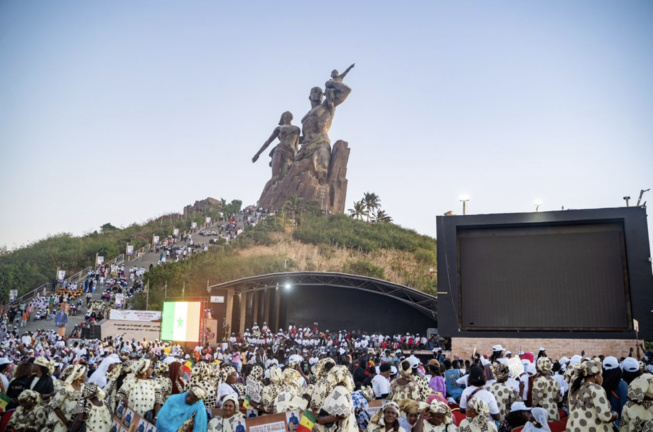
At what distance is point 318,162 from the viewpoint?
227 feet

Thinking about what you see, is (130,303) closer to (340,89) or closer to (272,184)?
(272,184)

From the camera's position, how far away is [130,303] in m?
42.8

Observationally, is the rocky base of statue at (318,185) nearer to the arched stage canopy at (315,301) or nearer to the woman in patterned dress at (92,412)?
the arched stage canopy at (315,301)

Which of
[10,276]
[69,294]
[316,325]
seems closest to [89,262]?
[10,276]

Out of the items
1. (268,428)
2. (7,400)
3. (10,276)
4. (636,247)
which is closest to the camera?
(268,428)

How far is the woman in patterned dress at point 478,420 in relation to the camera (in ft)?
19.2

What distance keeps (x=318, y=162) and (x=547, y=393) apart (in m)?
61.6

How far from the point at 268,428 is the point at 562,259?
20006mm

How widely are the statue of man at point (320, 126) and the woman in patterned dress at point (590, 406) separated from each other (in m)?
62.7

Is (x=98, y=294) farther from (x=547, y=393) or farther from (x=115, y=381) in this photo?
(x=547, y=393)

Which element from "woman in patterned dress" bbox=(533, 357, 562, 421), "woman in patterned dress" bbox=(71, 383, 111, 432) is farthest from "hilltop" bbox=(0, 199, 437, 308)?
"woman in patterned dress" bbox=(533, 357, 562, 421)

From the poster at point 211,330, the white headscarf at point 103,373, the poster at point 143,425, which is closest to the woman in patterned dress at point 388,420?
the poster at point 143,425

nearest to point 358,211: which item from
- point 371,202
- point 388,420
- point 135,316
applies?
point 371,202

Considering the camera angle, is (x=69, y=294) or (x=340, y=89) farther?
(x=340, y=89)
